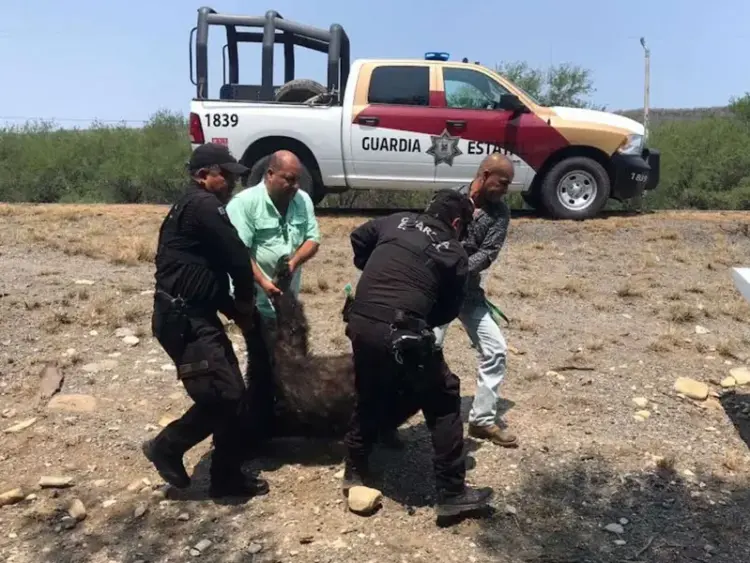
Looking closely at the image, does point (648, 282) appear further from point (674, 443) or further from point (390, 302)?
point (390, 302)

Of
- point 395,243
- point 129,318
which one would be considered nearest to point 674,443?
point 395,243

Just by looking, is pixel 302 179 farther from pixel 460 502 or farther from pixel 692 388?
pixel 460 502

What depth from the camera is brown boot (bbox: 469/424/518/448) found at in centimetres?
442

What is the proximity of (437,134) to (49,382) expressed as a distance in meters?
5.77

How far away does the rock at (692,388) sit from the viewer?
5.23 metres

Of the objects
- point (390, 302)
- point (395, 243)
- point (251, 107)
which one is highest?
point (251, 107)

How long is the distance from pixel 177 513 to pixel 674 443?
2725mm

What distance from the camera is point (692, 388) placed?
530 centimetres

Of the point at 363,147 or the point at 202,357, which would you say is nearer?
the point at 202,357

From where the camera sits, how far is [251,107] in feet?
31.8

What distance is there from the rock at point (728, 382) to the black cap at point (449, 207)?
273 centimetres

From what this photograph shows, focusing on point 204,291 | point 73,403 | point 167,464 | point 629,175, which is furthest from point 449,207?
point 629,175

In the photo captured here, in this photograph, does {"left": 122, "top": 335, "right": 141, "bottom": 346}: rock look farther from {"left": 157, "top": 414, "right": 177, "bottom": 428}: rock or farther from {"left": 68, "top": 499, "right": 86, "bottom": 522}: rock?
{"left": 68, "top": 499, "right": 86, "bottom": 522}: rock

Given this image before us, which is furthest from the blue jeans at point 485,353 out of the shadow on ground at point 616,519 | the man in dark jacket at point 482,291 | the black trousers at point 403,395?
the black trousers at point 403,395
